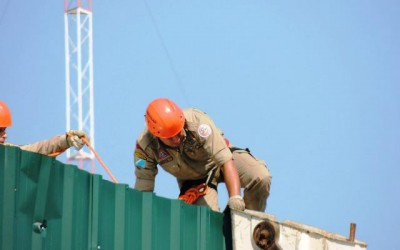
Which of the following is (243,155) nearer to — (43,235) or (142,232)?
(142,232)

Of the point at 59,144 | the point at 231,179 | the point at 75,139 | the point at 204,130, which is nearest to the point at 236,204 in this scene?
the point at 231,179

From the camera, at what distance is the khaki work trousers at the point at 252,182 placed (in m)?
9.66

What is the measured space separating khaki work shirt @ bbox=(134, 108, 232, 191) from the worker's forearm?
9.5 inches

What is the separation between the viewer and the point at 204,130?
357 inches

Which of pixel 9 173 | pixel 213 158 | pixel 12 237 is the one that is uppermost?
pixel 213 158

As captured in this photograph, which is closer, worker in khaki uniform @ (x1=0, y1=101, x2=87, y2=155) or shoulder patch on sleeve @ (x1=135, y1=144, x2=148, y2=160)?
worker in khaki uniform @ (x1=0, y1=101, x2=87, y2=155)

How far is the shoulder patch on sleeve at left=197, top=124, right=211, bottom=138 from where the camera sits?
9.02 metres

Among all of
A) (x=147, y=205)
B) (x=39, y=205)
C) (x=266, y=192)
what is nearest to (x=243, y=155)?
(x=266, y=192)

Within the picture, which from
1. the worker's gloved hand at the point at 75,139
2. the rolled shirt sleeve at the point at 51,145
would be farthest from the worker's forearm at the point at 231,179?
the rolled shirt sleeve at the point at 51,145

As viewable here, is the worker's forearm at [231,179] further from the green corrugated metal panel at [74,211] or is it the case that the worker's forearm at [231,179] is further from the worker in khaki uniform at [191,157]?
the green corrugated metal panel at [74,211]

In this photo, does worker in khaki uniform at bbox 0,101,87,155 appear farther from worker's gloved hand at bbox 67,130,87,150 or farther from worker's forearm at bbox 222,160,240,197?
worker's forearm at bbox 222,160,240,197

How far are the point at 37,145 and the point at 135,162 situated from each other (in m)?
0.93

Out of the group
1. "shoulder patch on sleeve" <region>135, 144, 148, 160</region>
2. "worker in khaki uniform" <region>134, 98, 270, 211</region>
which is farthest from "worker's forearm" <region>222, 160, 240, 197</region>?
"shoulder patch on sleeve" <region>135, 144, 148, 160</region>

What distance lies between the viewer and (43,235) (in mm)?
6871
